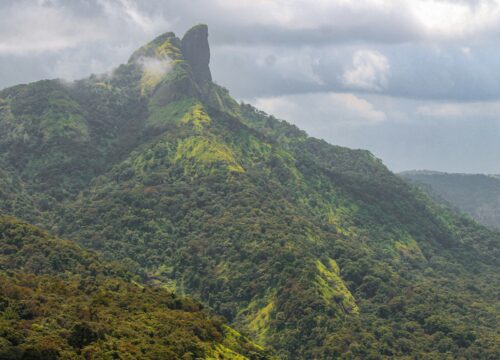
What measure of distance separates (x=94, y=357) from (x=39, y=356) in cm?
→ 959

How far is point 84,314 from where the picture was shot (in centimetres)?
11306

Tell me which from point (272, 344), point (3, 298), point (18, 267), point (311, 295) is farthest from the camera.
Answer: point (311, 295)

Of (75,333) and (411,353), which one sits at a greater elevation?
(75,333)

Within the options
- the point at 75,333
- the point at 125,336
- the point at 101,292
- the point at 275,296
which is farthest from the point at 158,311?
the point at 275,296

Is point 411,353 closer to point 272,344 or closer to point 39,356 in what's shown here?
point 272,344

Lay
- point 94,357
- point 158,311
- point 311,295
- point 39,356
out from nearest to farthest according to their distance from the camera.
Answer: point 39,356 → point 94,357 → point 158,311 → point 311,295

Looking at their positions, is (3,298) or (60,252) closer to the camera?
(3,298)

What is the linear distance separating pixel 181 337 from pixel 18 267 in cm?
5481

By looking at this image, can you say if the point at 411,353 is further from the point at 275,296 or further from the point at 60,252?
the point at 60,252

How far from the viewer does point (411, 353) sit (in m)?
179

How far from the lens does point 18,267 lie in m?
154

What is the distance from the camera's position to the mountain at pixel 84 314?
97.4 metres

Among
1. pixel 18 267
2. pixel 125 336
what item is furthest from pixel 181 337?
pixel 18 267

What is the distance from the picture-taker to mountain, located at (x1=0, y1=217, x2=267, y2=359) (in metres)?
97.4
